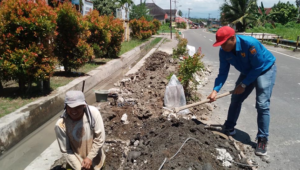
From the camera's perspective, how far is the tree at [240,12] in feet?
140

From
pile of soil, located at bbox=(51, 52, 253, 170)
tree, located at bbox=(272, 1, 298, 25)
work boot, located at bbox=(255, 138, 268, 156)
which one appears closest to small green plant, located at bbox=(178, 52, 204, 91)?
pile of soil, located at bbox=(51, 52, 253, 170)

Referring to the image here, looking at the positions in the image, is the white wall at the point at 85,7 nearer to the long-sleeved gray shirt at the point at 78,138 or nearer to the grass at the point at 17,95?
the grass at the point at 17,95

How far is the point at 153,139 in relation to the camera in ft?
11.8

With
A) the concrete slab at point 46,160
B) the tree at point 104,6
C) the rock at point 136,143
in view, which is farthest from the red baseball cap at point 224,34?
the tree at point 104,6

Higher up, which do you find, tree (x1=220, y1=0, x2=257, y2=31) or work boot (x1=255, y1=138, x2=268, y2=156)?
tree (x1=220, y1=0, x2=257, y2=31)

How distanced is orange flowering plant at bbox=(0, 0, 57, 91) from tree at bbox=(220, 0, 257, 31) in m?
42.4

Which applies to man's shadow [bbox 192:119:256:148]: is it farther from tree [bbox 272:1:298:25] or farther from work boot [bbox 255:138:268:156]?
tree [bbox 272:1:298:25]

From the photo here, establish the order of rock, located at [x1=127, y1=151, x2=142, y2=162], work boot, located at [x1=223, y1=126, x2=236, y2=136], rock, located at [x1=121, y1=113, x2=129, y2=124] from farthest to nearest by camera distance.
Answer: rock, located at [x1=121, y1=113, x2=129, y2=124], work boot, located at [x1=223, y1=126, x2=236, y2=136], rock, located at [x1=127, y1=151, x2=142, y2=162]

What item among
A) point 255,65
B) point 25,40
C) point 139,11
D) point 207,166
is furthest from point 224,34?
point 139,11

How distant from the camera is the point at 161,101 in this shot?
5594 millimetres

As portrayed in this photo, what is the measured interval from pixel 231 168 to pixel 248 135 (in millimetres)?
1366

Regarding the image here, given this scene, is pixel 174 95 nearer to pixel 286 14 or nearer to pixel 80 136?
pixel 80 136

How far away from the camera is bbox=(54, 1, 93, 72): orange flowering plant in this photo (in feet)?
24.9

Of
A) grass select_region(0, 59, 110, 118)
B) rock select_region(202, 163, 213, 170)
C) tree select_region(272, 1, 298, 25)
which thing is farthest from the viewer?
tree select_region(272, 1, 298, 25)
